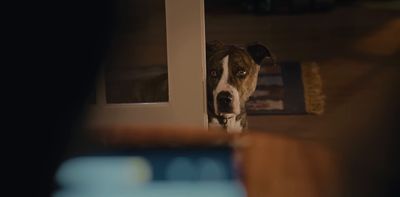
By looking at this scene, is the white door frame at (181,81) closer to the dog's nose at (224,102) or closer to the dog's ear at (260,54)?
the dog's nose at (224,102)

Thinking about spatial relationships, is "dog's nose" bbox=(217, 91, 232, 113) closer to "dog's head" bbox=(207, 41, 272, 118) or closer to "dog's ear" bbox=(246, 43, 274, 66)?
"dog's head" bbox=(207, 41, 272, 118)

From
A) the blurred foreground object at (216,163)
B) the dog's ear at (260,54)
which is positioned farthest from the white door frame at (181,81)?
the dog's ear at (260,54)

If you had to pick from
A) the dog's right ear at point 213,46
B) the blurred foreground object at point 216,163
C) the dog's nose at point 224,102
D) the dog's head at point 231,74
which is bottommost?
the blurred foreground object at point 216,163

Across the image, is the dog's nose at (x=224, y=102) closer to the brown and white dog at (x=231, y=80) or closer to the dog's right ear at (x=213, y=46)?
the brown and white dog at (x=231, y=80)

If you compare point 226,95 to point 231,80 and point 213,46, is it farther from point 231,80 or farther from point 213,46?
point 213,46

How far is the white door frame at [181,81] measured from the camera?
1490 mm

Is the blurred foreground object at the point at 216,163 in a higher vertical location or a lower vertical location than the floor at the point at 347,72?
lower

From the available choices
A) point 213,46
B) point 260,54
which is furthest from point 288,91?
point 213,46

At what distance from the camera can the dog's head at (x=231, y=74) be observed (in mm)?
1569

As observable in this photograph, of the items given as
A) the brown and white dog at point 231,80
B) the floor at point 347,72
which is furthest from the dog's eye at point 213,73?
the floor at point 347,72

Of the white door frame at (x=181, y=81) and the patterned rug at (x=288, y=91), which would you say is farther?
the patterned rug at (x=288, y=91)

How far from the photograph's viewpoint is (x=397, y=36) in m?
1.61

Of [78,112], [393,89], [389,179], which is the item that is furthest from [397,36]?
[78,112]

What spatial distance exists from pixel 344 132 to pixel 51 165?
0.89 metres
